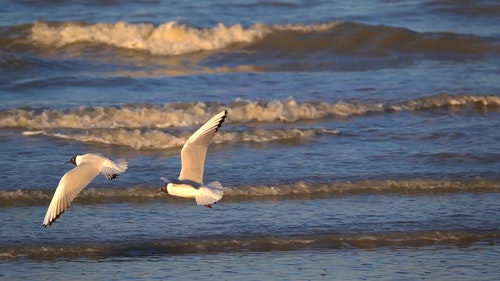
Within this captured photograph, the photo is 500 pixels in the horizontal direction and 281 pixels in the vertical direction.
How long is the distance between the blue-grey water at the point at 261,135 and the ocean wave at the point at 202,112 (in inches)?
1.0

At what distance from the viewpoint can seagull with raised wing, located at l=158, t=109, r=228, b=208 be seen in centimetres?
A: 734

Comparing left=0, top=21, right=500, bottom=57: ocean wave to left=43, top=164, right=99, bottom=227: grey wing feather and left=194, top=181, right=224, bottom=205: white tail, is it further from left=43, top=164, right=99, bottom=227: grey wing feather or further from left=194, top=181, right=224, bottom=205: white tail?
left=194, top=181, right=224, bottom=205: white tail

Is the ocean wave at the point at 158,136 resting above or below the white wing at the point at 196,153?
below

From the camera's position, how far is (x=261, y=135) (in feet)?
34.8

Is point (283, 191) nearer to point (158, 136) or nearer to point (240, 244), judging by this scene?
point (240, 244)

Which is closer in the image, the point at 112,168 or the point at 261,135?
the point at 112,168

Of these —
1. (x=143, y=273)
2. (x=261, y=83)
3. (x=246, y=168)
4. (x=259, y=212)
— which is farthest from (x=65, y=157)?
(x=261, y=83)

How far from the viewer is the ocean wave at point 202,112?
445 inches

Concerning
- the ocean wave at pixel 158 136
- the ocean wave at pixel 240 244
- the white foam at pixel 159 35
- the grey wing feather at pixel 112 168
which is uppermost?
the white foam at pixel 159 35

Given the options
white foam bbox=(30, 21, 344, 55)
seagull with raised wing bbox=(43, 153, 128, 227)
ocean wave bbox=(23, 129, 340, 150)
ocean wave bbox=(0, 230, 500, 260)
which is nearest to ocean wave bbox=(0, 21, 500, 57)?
white foam bbox=(30, 21, 344, 55)

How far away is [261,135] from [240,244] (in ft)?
10.1

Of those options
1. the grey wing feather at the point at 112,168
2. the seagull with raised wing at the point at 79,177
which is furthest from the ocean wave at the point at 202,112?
the grey wing feather at the point at 112,168

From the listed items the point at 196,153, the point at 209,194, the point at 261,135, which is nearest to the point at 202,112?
the point at 261,135

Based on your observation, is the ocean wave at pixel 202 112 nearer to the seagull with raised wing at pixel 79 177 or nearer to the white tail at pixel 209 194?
the seagull with raised wing at pixel 79 177
